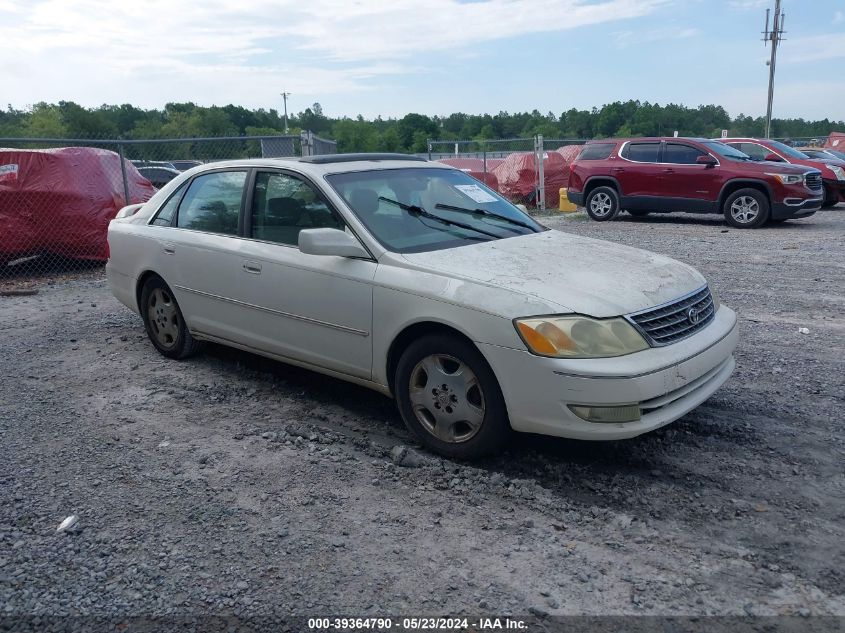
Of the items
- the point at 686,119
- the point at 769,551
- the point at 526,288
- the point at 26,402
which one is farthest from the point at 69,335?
the point at 686,119

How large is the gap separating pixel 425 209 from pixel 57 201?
7.21 meters

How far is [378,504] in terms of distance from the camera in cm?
362

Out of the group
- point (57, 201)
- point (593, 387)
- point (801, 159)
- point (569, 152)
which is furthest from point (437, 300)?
point (569, 152)

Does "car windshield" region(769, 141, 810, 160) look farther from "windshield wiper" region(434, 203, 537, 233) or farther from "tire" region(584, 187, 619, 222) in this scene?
"windshield wiper" region(434, 203, 537, 233)

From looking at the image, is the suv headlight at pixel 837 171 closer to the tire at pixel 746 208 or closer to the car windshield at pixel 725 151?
the car windshield at pixel 725 151

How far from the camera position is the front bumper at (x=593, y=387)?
11.6 ft

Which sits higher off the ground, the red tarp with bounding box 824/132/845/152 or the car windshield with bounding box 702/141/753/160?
Result: the red tarp with bounding box 824/132/845/152

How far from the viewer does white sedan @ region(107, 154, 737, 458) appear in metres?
3.62

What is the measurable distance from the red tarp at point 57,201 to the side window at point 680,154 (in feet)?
34.4

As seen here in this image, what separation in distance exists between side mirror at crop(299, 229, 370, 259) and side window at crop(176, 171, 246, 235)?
1.13m

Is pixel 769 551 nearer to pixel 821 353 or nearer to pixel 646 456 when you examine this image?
pixel 646 456

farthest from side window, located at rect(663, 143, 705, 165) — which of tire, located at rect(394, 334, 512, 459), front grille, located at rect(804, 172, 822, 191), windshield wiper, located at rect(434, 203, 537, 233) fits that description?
tire, located at rect(394, 334, 512, 459)

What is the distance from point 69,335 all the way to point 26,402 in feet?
6.72

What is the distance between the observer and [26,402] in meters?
5.19
